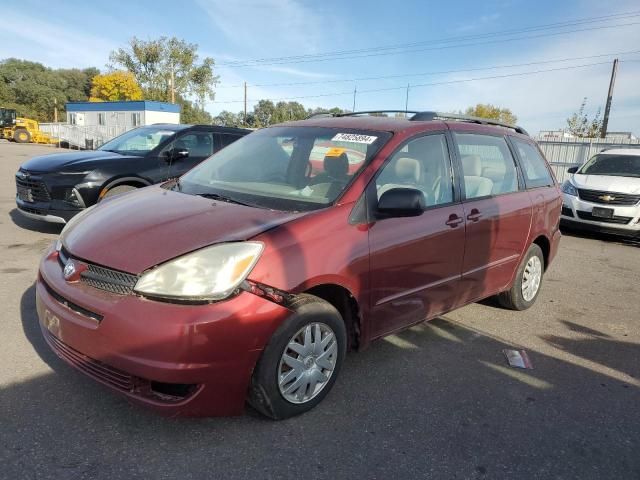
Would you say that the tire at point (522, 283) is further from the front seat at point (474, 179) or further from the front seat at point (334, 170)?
the front seat at point (334, 170)

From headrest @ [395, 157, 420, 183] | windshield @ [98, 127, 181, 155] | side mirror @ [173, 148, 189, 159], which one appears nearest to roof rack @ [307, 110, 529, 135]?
headrest @ [395, 157, 420, 183]

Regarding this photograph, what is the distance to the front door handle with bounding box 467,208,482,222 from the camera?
3.77m

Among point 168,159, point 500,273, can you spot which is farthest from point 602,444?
point 168,159

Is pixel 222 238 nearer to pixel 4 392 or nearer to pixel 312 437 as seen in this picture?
pixel 312 437

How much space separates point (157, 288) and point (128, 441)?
0.80 meters

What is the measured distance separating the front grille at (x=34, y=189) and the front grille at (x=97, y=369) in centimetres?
429

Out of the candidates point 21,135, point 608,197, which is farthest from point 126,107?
point 608,197

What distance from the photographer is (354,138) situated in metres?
3.49

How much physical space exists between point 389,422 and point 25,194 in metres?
5.94

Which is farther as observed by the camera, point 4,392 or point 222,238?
point 4,392

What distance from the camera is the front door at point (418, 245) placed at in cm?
311

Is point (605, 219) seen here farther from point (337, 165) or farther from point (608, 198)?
point (337, 165)

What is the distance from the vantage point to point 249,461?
7.83 ft

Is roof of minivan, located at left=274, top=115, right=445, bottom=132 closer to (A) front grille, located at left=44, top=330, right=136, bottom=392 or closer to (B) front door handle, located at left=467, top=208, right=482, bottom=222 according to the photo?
(B) front door handle, located at left=467, top=208, right=482, bottom=222
